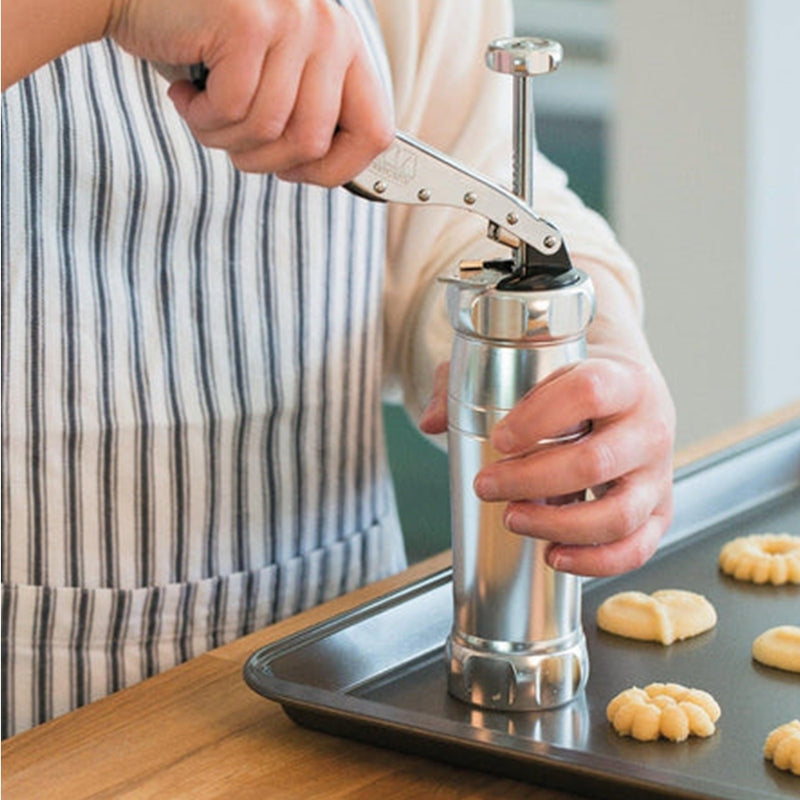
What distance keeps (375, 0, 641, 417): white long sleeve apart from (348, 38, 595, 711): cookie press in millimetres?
342

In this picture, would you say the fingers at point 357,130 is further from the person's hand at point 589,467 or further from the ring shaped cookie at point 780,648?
the ring shaped cookie at point 780,648

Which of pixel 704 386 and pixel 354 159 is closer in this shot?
pixel 354 159

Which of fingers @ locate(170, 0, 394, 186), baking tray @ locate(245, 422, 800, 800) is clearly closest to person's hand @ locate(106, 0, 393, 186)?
fingers @ locate(170, 0, 394, 186)

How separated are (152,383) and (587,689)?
35 centimetres

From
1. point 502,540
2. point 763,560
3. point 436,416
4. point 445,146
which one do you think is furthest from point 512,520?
point 445,146

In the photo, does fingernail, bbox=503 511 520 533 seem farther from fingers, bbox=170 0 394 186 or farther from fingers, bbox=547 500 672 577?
fingers, bbox=170 0 394 186

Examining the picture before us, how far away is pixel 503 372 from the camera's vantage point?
81 centimetres

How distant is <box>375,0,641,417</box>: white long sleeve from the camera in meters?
1.18

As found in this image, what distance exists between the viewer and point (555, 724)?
32.7 inches

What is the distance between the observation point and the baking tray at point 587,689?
769mm

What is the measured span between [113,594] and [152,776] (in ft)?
0.95

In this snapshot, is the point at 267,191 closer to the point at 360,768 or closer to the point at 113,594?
the point at 113,594

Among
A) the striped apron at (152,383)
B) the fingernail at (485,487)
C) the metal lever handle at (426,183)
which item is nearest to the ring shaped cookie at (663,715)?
the fingernail at (485,487)

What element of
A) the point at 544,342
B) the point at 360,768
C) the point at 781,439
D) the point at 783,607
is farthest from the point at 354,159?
the point at 781,439
